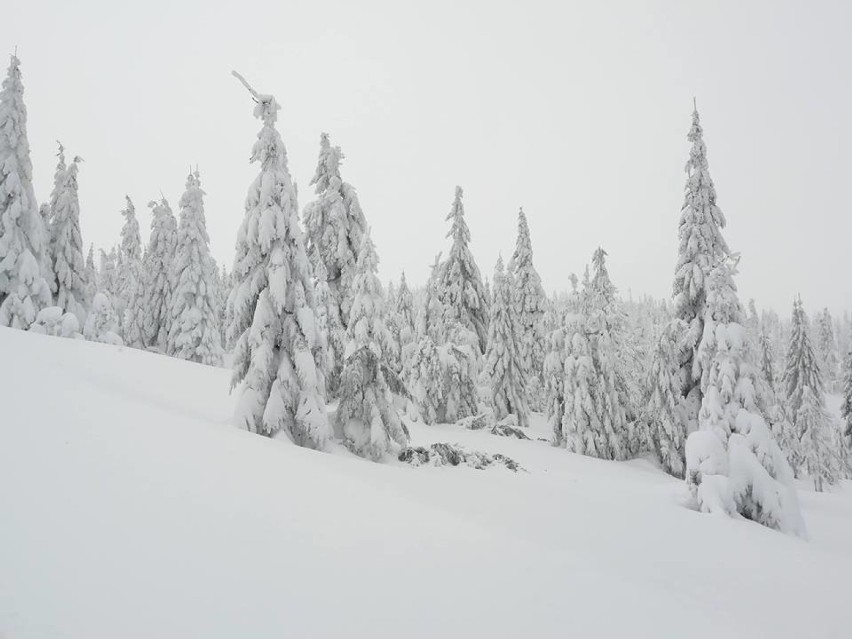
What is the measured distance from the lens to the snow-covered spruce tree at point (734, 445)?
12.5 meters

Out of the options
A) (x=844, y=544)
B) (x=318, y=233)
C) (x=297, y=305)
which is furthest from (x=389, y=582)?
(x=318, y=233)

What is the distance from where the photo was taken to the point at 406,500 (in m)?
7.51

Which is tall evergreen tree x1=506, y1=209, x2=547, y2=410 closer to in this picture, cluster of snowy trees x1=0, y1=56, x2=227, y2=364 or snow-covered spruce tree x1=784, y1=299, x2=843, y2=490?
snow-covered spruce tree x1=784, y1=299, x2=843, y2=490

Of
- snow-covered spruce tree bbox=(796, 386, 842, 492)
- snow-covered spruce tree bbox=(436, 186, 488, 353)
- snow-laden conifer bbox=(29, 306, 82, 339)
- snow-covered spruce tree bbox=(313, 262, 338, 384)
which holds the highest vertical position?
snow-covered spruce tree bbox=(436, 186, 488, 353)

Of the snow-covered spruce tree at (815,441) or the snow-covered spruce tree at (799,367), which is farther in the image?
the snow-covered spruce tree at (799,367)

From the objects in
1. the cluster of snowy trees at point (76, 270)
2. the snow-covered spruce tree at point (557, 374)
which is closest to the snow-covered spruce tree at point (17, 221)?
the cluster of snowy trees at point (76, 270)

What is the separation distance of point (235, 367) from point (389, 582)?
8.96 meters

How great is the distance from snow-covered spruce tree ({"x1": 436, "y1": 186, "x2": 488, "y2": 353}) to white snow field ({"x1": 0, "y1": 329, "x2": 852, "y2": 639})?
763 inches

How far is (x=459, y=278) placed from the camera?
1160 inches

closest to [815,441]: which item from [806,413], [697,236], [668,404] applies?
[806,413]

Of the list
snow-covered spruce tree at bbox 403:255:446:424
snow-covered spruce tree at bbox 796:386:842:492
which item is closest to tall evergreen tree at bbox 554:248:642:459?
snow-covered spruce tree at bbox 403:255:446:424

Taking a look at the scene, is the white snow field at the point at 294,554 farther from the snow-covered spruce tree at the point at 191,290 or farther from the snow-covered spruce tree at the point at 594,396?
the snow-covered spruce tree at the point at 191,290

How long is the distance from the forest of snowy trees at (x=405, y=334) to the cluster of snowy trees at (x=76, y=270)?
0.10 m

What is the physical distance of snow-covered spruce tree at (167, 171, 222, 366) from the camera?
32.1m
